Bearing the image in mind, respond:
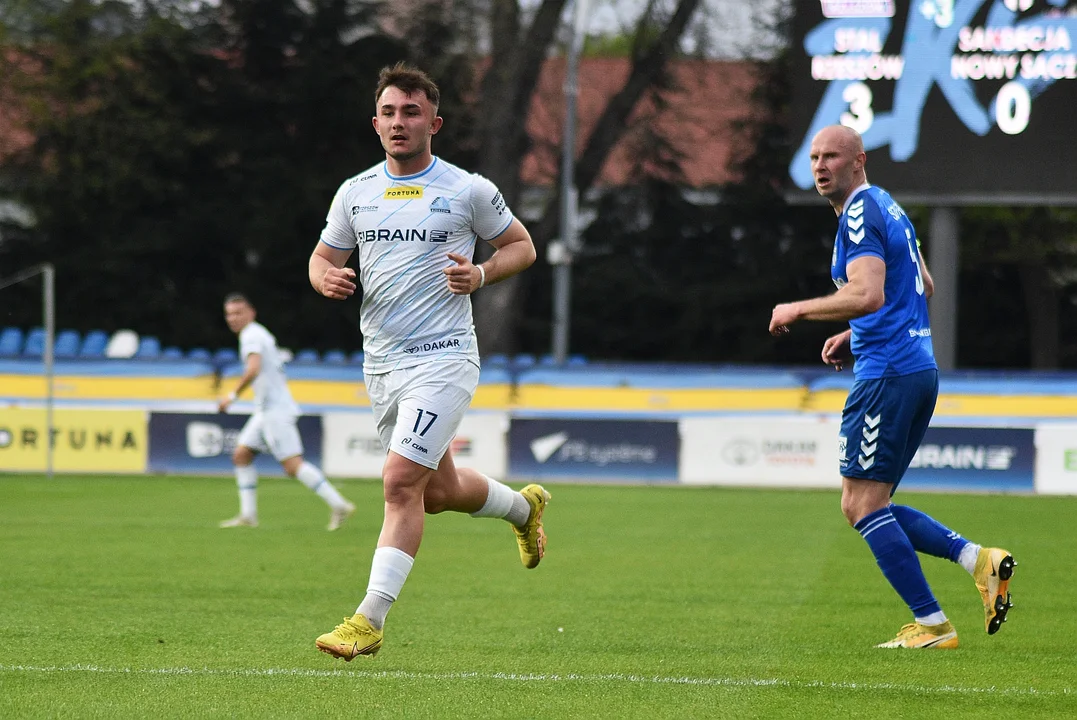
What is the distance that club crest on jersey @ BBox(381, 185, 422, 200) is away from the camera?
6.63m

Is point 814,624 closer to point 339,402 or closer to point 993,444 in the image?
point 993,444

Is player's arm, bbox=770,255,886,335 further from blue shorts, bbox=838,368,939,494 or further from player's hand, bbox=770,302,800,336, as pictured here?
blue shorts, bbox=838,368,939,494

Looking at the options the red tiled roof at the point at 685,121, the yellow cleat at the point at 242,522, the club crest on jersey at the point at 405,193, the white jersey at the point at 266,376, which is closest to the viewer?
the club crest on jersey at the point at 405,193

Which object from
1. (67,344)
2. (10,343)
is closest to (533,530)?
(10,343)

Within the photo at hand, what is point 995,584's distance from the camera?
6891mm

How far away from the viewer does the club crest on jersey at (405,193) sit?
6629 millimetres

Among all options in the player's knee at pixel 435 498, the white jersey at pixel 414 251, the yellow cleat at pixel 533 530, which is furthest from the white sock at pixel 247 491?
the white jersey at pixel 414 251

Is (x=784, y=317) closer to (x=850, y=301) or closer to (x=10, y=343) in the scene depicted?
(x=850, y=301)

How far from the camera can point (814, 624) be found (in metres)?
7.94

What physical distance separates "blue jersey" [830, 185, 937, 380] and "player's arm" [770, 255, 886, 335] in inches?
4.2

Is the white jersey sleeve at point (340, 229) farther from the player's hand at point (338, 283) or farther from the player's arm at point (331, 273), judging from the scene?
the player's hand at point (338, 283)

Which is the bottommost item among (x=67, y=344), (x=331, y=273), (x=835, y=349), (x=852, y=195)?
(x=67, y=344)

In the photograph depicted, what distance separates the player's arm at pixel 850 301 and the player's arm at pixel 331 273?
1.72 metres

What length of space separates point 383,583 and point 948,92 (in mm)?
13305
